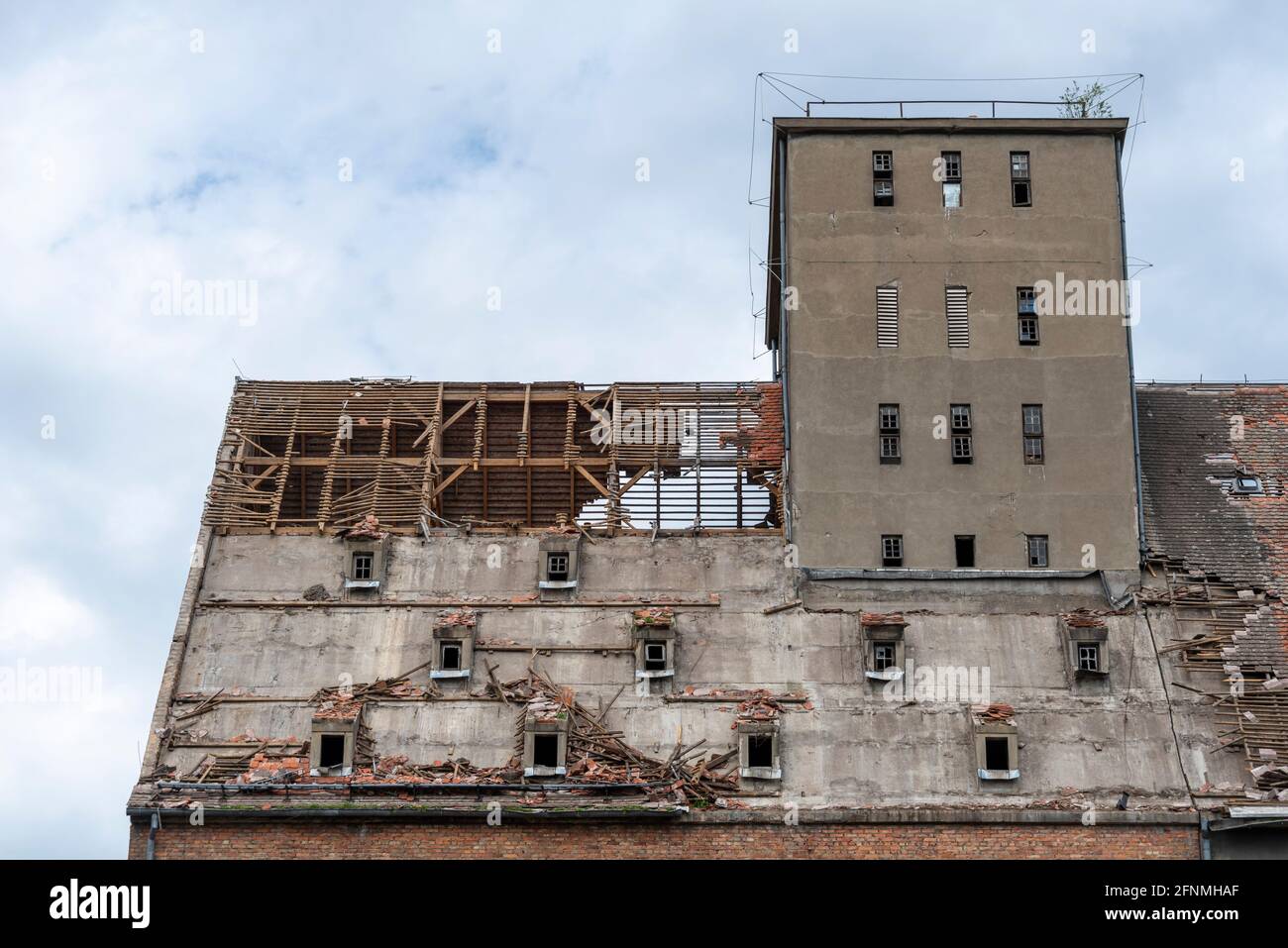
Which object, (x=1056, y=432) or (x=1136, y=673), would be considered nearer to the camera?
(x=1136, y=673)

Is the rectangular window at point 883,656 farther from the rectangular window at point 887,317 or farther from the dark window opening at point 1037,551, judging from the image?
the rectangular window at point 887,317

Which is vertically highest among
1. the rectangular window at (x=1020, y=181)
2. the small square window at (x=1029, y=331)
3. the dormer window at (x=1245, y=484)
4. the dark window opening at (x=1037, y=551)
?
the rectangular window at (x=1020, y=181)

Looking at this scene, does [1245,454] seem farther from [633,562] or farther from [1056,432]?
[633,562]

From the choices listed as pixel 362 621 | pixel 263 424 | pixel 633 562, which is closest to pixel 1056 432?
pixel 633 562

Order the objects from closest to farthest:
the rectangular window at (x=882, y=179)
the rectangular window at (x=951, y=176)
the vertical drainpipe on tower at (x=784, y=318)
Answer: the vertical drainpipe on tower at (x=784, y=318) → the rectangular window at (x=951, y=176) → the rectangular window at (x=882, y=179)

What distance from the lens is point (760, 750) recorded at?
47906 millimetres

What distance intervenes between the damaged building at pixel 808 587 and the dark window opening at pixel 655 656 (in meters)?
0.11

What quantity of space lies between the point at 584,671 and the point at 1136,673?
14417mm

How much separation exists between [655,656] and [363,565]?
28.5 feet

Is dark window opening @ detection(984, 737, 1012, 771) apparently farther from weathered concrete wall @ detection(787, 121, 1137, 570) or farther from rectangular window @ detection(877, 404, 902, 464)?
rectangular window @ detection(877, 404, 902, 464)

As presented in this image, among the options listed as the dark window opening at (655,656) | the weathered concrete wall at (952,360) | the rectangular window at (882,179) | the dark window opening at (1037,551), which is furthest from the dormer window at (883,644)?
the rectangular window at (882,179)

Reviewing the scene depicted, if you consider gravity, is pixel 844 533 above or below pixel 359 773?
above

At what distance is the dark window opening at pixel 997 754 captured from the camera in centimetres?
4753

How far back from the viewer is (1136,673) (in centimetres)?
4950
